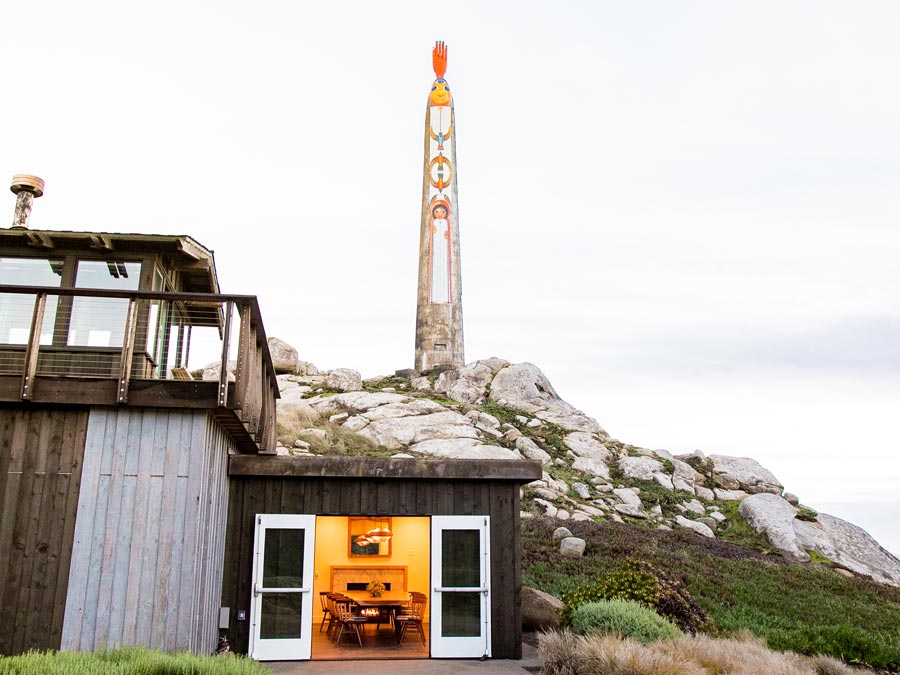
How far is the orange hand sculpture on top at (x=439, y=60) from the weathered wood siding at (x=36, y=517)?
29.2 meters

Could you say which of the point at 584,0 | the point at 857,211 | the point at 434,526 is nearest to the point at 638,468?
the point at 857,211

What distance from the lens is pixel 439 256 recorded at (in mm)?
31281

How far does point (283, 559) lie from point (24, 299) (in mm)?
4709

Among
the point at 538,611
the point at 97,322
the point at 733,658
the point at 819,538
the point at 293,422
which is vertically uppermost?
the point at 293,422

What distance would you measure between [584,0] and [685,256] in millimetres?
9476

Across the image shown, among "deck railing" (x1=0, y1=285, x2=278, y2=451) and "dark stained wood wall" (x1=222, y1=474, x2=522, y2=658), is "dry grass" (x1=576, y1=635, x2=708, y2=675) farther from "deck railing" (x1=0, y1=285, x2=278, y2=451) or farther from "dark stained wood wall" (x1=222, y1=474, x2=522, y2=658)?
"deck railing" (x1=0, y1=285, x2=278, y2=451)

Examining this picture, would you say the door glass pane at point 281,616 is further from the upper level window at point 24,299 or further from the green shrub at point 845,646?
the green shrub at point 845,646

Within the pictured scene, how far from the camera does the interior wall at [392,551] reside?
15625 mm

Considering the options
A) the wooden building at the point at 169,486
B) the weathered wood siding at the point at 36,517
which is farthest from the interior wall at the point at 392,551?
the weathered wood siding at the point at 36,517

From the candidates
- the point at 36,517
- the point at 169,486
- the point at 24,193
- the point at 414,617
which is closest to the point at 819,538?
the point at 414,617

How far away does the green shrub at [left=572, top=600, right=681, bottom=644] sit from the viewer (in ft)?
28.1

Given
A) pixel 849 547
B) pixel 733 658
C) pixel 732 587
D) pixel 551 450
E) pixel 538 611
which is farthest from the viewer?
pixel 551 450

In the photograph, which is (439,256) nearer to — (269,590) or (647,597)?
(647,597)

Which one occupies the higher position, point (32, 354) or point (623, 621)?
point (32, 354)
